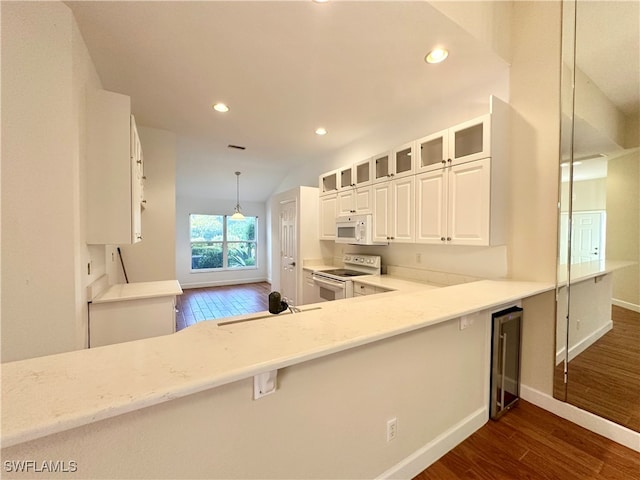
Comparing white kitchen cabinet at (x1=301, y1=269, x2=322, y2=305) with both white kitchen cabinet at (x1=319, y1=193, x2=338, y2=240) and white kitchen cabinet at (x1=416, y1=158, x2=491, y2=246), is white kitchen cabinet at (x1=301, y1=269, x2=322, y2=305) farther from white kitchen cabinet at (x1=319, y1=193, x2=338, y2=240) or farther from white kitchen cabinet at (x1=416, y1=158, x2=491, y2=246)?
white kitchen cabinet at (x1=416, y1=158, x2=491, y2=246)

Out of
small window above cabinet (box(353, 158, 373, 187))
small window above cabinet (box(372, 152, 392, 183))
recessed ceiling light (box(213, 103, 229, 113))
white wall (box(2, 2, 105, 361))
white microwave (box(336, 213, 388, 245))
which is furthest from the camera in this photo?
small window above cabinet (box(353, 158, 373, 187))

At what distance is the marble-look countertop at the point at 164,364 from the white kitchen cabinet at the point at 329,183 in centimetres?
297

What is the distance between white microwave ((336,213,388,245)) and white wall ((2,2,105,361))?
2709 mm

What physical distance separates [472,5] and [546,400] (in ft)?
10.2

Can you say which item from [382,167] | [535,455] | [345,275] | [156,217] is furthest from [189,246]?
[535,455]

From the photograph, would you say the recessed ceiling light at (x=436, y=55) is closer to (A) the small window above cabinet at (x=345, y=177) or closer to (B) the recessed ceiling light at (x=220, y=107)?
(A) the small window above cabinet at (x=345, y=177)

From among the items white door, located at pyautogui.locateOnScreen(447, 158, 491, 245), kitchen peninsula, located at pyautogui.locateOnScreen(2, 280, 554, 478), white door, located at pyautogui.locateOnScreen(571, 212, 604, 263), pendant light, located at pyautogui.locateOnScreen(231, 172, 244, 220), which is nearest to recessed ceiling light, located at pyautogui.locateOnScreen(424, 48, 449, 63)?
white door, located at pyautogui.locateOnScreen(447, 158, 491, 245)

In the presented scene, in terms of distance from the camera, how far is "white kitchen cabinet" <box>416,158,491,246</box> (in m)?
2.22

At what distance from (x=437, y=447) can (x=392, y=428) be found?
459mm

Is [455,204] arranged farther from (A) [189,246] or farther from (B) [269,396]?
(A) [189,246]

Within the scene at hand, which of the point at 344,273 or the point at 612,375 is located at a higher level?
the point at 344,273

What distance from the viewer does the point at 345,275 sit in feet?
12.0

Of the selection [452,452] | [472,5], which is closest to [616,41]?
[472,5]

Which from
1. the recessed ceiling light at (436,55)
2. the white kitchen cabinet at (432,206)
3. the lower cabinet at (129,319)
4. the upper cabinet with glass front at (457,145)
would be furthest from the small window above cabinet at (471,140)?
the lower cabinet at (129,319)
